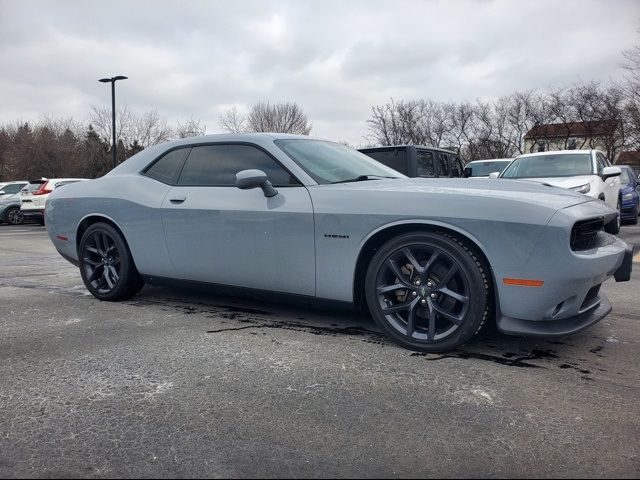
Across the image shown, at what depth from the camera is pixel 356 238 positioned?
10.3ft

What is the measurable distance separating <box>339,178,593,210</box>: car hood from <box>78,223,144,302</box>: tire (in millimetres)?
2154

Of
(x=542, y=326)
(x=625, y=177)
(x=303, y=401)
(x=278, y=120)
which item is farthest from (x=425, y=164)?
(x=278, y=120)

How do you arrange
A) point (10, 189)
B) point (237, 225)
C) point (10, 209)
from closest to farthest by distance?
point (237, 225) < point (10, 209) < point (10, 189)

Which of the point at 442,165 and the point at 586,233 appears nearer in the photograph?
the point at 586,233

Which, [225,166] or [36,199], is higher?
[36,199]

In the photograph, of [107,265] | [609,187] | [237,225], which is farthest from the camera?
[609,187]

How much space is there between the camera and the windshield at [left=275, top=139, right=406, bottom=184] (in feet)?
11.9

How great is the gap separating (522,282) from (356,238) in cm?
100

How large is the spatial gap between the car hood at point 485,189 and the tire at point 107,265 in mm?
2154

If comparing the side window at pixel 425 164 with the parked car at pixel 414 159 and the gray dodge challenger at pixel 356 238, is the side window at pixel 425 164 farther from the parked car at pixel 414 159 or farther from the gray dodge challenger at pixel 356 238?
the gray dodge challenger at pixel 356 238

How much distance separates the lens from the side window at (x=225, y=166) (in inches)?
143

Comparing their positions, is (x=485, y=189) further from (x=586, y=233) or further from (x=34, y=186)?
(x=34, y=186)

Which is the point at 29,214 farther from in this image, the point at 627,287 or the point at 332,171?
the point at 627,287

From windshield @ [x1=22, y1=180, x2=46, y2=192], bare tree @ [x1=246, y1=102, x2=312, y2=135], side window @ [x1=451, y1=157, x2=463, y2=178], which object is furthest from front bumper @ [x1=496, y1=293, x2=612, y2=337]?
bare tree @ [x1=246, y1=102, x2=312, y2=135]
